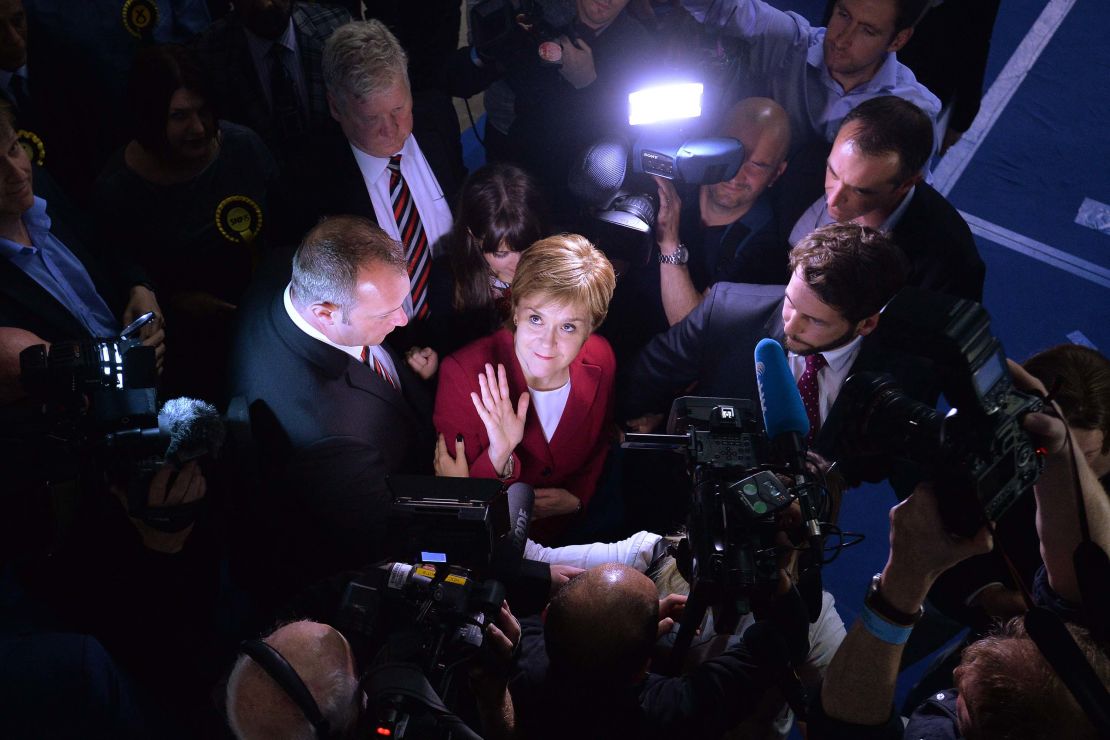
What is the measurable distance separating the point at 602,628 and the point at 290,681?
63cm

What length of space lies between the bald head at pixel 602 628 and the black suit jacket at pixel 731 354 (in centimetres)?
98

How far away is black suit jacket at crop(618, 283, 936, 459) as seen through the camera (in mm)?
2328

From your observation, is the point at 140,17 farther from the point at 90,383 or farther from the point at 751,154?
the point at 751,154

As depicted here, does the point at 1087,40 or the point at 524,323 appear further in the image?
the point at 1087,40

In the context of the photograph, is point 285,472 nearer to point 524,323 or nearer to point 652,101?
point 524,323

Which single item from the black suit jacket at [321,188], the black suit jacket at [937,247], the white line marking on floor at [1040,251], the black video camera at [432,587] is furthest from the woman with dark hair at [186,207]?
the white line marking on floor at [1040,251]

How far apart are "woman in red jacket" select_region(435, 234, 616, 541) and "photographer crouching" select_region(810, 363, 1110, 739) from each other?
1110 millimetres

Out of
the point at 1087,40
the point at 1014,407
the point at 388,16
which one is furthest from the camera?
the point at 1087,40

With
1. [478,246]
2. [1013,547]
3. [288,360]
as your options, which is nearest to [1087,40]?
[1013,547]

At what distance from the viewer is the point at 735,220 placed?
2.84 m

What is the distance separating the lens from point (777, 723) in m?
1.75

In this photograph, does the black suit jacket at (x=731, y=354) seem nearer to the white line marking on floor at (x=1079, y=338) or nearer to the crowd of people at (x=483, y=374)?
the crowd of people at (x=483, y=374)

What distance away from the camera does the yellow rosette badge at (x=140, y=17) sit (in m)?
2.93

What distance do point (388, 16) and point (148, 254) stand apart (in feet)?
6.19
